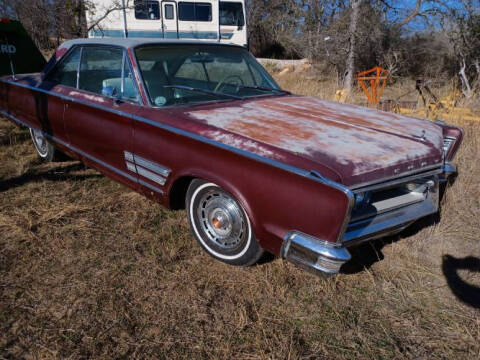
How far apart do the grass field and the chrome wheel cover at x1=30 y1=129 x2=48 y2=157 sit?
1190 mm

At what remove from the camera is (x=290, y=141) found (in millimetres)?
2262

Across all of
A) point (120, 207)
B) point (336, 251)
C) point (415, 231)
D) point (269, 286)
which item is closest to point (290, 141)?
point (336, 251)

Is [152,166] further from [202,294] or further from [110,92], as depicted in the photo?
[202,294]

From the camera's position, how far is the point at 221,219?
8.34 feet

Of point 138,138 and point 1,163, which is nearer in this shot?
point 138,138

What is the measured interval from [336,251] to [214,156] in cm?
94

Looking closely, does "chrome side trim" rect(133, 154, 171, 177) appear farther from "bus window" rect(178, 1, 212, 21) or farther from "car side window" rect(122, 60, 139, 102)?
"bus window" rect(178, 1, 212, 21)

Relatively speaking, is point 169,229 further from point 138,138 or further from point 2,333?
point 2,333

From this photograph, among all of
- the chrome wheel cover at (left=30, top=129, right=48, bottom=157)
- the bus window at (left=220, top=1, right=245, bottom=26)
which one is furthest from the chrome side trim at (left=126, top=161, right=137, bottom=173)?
the bus window at (left=220, top=1, right=245, bottom=26)

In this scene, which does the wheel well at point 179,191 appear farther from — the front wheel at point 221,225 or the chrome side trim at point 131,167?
the chrome side trim at point 131,167

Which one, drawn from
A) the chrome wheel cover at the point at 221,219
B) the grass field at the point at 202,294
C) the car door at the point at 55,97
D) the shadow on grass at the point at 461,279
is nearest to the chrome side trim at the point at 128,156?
the grass field at the point at 202,294

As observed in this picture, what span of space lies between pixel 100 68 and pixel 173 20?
930 cm

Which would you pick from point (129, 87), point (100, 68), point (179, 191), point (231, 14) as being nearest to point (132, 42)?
point (129, 87)

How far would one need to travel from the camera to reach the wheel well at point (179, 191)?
2721 mm
